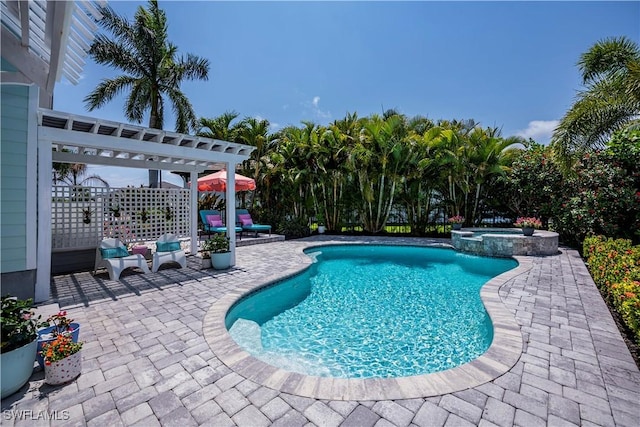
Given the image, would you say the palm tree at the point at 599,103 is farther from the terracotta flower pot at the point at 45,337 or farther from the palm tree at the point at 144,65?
the palm tree at the point at 144,65

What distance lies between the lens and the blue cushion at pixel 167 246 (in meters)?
8.36

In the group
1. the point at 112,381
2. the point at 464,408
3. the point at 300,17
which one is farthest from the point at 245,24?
the point at 464,408

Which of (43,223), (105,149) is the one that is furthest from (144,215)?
(43,223)

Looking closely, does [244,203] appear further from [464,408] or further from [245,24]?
[464,408]

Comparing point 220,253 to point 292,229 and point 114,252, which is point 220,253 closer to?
point 114,252

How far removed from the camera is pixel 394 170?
15867mm

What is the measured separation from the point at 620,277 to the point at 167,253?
1062 centimetres

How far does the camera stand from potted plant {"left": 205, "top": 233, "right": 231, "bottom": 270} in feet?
27.8

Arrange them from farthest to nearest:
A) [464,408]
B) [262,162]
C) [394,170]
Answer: [262,162], [394,170], [464,408]

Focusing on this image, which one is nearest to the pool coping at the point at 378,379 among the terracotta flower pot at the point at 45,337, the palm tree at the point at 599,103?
the terracotta flower pot at the point at 45,337

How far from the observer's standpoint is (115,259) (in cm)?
740

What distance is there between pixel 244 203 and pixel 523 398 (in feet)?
60.2

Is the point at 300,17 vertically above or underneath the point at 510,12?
above

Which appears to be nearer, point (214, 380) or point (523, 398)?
point (523, 398)
